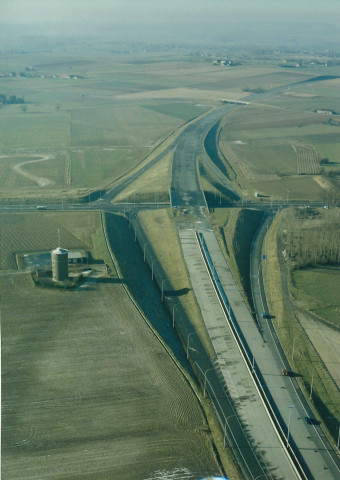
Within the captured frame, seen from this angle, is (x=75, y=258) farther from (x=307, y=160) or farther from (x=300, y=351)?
(x=307, y=160)

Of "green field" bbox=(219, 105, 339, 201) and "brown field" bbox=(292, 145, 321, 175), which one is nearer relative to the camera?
"green field" bbox=(219, 105, 339, 201)

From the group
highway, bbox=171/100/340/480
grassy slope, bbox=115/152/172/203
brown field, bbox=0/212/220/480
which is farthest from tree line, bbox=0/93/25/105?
brown field, bbox=0/212/220/480

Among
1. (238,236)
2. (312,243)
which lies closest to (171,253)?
(238,236)

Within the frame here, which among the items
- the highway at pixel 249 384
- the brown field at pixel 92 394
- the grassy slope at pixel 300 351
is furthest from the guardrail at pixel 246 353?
the brown field at pixel 92 394

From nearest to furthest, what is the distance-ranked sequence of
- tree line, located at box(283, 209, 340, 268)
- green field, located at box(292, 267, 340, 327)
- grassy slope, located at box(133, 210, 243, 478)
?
grassy slope, located at box(133, 210, 243, 478) < green field, located at box(292, 267, 340, 327) < tree line, located at box(283, 209, 340, 268)

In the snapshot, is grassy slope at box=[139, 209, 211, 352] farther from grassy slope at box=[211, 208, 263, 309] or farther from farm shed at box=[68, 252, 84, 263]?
farm shed at box=[68, 252, 84, 263]
